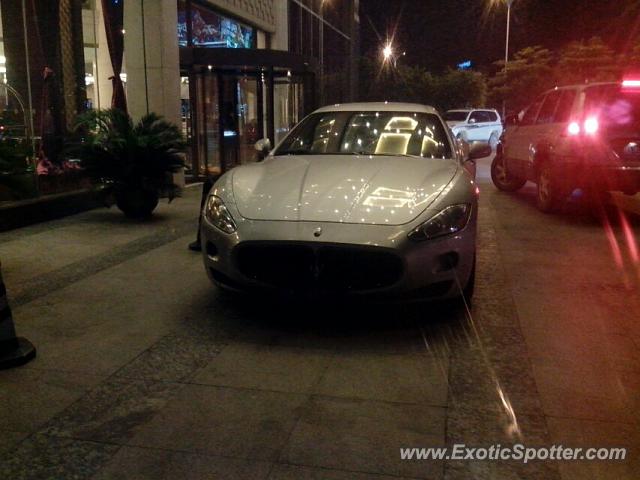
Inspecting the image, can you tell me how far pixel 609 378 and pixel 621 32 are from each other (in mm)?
20399

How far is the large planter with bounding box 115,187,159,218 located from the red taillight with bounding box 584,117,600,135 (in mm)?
5711

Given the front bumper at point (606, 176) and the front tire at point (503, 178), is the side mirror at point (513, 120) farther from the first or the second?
the front bumper at point (606, 176)

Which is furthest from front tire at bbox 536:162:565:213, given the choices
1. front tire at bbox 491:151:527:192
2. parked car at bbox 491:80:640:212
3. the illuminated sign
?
the illuminated sign

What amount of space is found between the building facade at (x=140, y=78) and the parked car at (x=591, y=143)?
5134mm

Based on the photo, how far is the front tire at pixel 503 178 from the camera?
40.9 ft

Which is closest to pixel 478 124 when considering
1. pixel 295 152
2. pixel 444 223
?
pixel 295 152

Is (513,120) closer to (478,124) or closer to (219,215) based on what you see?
(219,215)

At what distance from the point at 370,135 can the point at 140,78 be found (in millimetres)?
7162

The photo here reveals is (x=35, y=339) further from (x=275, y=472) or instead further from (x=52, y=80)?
(x=52, y=80)

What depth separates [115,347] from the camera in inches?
177

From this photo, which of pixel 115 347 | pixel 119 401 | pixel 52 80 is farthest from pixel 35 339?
pixel 52 80

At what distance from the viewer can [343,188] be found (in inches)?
196

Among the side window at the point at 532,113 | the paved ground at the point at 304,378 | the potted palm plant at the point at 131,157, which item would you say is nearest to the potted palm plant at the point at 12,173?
the paved ground at the point at 304,378

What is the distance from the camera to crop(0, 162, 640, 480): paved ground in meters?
3.09
